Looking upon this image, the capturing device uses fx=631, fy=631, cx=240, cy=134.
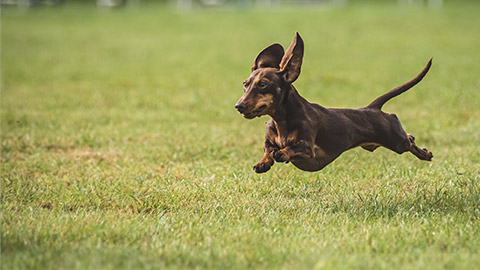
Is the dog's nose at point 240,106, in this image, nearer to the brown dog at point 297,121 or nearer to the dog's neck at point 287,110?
the brown dog at point 297,121

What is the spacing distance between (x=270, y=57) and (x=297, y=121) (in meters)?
0.59

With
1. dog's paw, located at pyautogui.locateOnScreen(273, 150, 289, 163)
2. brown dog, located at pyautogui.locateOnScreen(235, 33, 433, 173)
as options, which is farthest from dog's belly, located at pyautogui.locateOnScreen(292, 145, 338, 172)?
dog's paw, located at pyautogui.locateOnScreen(273, 150, 289, 163)

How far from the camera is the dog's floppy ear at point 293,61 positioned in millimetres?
4500

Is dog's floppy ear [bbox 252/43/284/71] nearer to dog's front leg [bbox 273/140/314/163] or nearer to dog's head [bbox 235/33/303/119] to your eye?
dog's head [bbox 235/33/303/119]

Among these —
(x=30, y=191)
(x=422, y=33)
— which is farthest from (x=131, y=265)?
(x=422, y=33)

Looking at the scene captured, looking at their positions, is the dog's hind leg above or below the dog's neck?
below

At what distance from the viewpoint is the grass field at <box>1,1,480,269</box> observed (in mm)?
4184

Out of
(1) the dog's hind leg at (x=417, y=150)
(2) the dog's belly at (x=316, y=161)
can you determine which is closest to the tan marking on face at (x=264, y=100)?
(2) the dog's belly at (x=316, y=161)

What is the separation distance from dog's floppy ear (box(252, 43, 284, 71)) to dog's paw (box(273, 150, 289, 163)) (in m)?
0.76

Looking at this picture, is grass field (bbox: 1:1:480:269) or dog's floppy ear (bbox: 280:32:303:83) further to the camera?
dog's floppy ear (bbox: 280:32:303:83)

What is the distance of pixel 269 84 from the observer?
444cm

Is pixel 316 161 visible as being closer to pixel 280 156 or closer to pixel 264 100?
pixel 280 156

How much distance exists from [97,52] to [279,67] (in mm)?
15383

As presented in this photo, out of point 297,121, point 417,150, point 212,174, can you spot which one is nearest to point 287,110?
point 297,121
